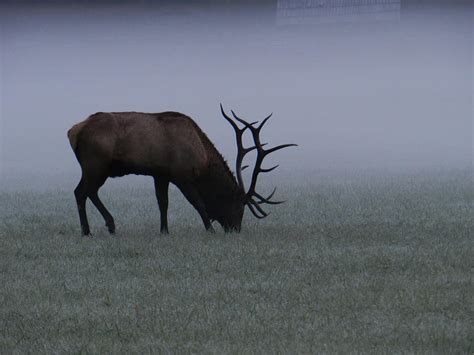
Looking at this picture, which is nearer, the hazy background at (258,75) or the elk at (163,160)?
the elk at (163,160)

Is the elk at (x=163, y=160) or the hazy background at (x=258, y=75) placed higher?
the hazy background at (x=258, y=75)

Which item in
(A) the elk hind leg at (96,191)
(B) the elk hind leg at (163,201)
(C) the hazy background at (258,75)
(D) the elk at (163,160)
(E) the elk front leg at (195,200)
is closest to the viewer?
(D) the elk at (163,160)

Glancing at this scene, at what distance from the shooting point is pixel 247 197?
35.3 ft

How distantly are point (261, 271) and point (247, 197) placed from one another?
7.48 ft

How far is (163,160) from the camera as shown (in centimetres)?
1068

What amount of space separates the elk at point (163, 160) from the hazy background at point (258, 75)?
Answer: 1348cm

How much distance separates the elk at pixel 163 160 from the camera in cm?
1052

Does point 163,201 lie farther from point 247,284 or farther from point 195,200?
point 247,284

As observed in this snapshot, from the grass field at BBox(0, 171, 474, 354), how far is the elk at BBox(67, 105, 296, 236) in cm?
33

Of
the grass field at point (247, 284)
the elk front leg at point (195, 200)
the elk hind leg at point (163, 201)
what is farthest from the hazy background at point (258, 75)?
the elk front leg at point (195, 200)

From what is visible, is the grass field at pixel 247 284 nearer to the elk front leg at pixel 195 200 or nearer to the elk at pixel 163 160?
the elk front leg at pixel 195 200

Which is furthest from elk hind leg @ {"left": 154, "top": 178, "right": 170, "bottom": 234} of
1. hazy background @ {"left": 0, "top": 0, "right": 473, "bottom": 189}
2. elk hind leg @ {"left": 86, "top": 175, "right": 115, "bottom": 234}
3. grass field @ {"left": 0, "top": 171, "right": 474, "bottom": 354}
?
hazy background @ {"left": 0, "top": 0, "right": 473, "bottom": 189}

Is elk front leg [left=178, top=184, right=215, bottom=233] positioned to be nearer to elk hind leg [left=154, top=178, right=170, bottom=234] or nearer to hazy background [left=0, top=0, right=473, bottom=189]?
elk hind leg [left=154, top=178, right=170, bottom=234]

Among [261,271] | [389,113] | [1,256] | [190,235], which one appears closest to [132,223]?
[190,235]
